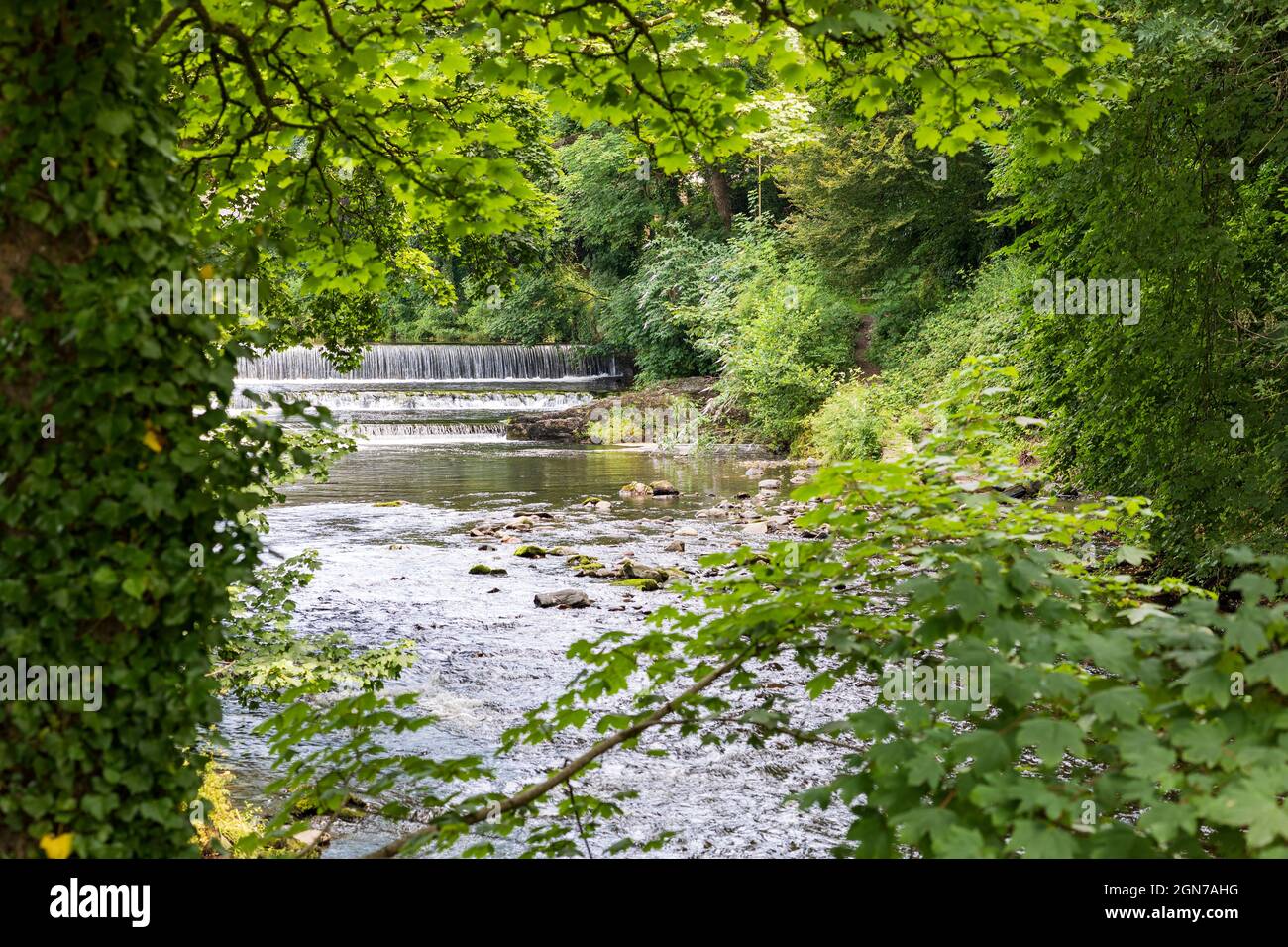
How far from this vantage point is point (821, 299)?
27750 mm

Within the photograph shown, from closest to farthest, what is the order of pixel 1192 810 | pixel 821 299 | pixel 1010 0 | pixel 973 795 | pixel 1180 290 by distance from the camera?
pixel 1192 810 → pixel 973 795 → pixel 1010 0 → pixel 1180 290 → pixel 821 299

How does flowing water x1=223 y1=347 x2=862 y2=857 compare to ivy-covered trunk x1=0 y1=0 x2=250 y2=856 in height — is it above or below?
below

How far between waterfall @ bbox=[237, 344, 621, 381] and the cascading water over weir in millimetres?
37

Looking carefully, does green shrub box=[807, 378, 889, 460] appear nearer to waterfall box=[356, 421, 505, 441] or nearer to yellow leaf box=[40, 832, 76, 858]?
waterfall box=[356, 421, 505, 441]

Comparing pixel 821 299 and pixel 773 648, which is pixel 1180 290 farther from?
pixel 821 299

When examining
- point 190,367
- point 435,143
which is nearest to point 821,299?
point 435,143

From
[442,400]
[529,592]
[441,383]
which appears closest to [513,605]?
[529,592]

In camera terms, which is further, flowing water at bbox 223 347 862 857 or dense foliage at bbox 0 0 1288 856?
flowing water at bbox 223 347 862 857

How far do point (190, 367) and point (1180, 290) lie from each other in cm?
891

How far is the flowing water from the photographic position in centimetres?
618

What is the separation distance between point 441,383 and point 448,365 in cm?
142

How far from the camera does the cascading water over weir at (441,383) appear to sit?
2952 centimetres

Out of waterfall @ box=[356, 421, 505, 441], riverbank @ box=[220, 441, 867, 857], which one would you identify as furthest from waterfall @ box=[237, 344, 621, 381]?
riverbank @ box=[220, 441, 867, 857]

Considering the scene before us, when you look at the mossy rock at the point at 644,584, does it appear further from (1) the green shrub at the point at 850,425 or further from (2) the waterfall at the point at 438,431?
(2) the waterfall at the point at 438,431
